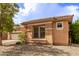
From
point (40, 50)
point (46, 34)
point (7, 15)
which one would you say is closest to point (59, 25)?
point (46, 34)

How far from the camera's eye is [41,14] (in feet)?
12.8

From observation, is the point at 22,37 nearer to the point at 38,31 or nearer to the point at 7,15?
the point at 38,31

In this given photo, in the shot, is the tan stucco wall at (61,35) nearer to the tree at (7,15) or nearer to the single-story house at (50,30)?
the single-story house at (50,30)

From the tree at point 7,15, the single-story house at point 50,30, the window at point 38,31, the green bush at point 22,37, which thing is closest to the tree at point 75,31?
the single-story house at point 50,30

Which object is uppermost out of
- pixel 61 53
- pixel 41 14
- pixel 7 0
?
pixel 7 0

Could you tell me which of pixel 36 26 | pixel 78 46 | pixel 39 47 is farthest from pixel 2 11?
pixel 78 46

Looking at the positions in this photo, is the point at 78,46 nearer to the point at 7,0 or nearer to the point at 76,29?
the point at 76,29

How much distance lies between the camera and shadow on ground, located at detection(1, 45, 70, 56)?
12.6 feet

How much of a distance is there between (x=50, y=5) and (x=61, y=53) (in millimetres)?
907

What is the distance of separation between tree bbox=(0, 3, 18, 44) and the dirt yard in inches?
14.0

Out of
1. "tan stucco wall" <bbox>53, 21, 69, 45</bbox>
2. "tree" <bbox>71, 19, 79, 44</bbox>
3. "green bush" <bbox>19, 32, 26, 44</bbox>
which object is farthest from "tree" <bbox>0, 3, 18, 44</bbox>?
"tree" <bbox>71, 19, 79, 44</bbox>

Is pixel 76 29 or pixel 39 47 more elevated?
pixel 76 29

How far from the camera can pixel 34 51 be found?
12.7ft

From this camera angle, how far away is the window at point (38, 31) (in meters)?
3.96
